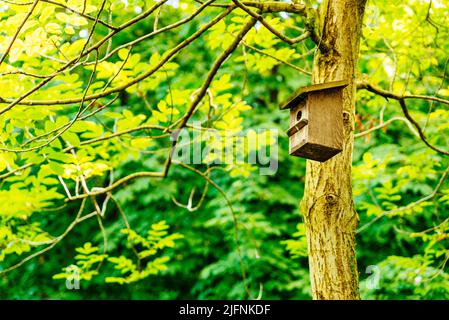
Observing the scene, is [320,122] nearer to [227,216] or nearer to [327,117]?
[327,117]

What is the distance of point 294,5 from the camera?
2.62 meters

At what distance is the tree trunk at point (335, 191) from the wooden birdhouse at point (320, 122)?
0.11 meters

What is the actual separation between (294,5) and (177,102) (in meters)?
1.20

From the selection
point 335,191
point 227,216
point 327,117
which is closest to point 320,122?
point 327,117

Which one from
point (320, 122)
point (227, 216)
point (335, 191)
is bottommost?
point (335, 191)

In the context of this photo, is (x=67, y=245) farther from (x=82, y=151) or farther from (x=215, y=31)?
(x=215, y=31)

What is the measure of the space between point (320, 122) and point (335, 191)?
0.34 meters

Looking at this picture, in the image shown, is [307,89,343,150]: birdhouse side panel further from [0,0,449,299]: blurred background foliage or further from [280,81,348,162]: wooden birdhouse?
[0,0,449,299]: blurred background foliage

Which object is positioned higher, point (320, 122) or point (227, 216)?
point (227, 216)

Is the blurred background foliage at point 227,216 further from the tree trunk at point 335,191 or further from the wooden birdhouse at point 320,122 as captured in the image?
the wooden birdhouse at point 320,122

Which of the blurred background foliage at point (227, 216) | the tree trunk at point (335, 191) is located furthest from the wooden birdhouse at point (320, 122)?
the blurred background foliage at point (227, 216)

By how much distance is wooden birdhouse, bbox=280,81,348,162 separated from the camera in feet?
7.91

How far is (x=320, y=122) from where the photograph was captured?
8.07 ft
